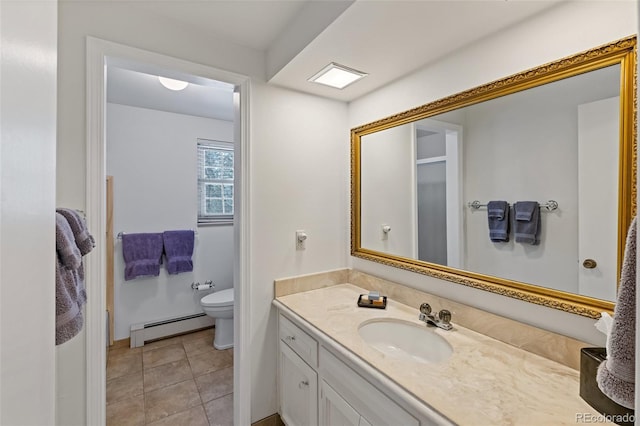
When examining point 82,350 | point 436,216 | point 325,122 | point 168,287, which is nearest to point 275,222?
point 325,122

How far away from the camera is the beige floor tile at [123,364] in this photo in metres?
2.29

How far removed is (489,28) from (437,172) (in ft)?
2.15

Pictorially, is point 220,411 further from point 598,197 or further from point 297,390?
point 598,197

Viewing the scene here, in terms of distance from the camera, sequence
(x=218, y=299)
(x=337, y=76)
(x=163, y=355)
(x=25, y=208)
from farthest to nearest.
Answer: (x=218, y=299) → (x=163, y=355) → (x=337, y=76) → (x=25, y=208)

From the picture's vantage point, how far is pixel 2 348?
261mm

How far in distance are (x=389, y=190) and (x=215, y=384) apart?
1993mm

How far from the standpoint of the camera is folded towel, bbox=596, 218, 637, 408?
1.39 ft

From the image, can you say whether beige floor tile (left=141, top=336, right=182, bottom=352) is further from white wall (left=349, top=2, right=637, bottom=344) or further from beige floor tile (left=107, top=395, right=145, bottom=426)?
white wall (left=349, top=2, right=637, bottom=344)

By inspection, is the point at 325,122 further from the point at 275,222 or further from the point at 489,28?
the point at 489,28

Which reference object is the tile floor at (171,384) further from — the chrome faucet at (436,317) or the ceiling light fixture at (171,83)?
the ceiling light fixture at (171,83)

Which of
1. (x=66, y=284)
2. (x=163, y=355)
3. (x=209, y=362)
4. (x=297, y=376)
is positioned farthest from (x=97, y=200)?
(x=163, y=355)

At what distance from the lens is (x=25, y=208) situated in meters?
0.33

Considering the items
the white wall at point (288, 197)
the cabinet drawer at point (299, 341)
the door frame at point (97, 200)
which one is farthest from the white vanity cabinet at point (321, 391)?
the door frame at point (97, 200)

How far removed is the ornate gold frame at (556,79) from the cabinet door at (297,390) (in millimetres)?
792
